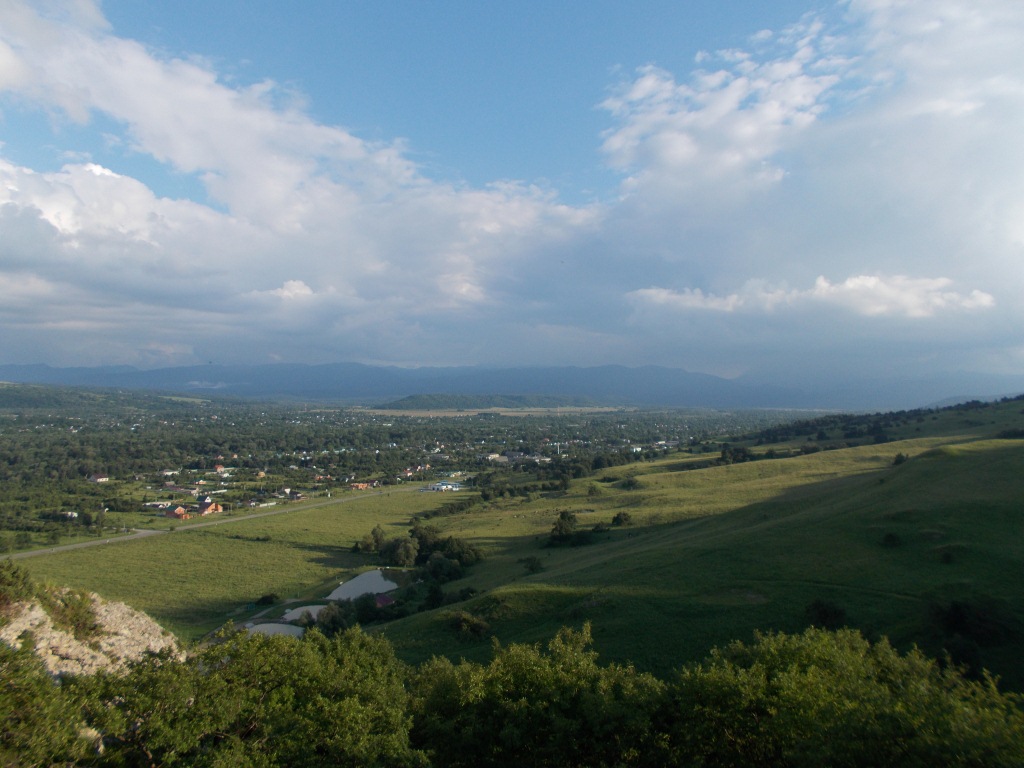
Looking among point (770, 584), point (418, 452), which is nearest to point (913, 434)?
point (770, 584)

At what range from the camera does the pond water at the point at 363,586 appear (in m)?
44.0

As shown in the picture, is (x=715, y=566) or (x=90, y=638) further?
(x=715, y=566)

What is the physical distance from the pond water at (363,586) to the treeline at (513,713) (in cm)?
2991

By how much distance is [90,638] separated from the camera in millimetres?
19391

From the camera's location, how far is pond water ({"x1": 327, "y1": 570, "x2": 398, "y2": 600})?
144 feet

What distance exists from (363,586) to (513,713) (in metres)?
35.5

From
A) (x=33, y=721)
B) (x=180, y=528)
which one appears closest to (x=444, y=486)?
(x=180, y=528)

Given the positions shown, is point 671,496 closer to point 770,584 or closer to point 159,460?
point 770,584

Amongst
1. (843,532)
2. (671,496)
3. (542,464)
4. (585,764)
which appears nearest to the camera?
(585,764)

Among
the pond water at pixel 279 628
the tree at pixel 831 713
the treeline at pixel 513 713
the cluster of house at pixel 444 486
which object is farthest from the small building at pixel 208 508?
the tree at pixel 831 713

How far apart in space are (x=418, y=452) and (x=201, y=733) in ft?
505

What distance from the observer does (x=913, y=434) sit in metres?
84.9

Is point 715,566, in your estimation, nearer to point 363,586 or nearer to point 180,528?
point 363,586

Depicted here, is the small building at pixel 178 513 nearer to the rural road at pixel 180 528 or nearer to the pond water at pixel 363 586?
the rural road at pixel 180 528
